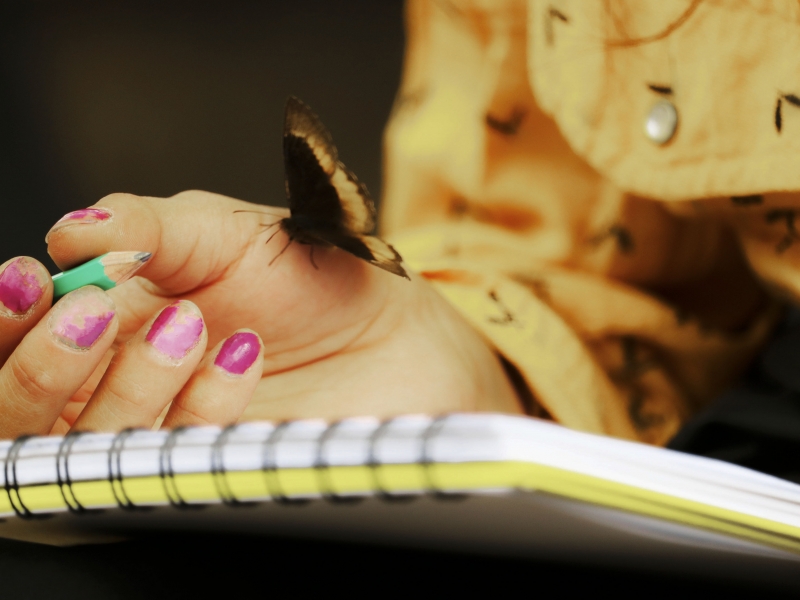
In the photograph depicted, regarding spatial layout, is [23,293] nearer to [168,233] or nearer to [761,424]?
[168,233]

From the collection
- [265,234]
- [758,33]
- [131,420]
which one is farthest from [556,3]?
[131,420]

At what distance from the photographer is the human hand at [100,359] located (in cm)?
29

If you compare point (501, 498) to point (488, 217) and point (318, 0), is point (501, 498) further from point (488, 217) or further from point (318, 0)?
point (318, 0)

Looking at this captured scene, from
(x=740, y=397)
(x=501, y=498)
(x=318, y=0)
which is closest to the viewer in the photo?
(x=501, y=498)

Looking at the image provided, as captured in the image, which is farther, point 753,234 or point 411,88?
point 411,88

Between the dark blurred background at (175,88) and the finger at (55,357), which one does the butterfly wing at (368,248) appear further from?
the dark blurred background at (175,88)

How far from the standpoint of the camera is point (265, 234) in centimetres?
38

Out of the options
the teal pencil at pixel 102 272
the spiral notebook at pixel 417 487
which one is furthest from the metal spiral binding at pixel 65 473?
the teal pencil at pixel 102 272

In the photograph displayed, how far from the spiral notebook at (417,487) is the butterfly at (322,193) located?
5.8 inches

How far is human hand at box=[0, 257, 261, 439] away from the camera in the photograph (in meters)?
0.29

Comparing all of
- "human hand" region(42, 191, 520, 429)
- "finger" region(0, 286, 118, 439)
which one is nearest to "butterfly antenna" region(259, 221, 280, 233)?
"human hand" region(42, 191, 520, 429)

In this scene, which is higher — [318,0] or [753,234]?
[318,0]

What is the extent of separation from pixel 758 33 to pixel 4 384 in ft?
1.45

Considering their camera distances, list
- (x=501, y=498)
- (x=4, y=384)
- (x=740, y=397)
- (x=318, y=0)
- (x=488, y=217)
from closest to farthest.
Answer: (x=501, y=498) → (x=4, y=384) → (x=740, y=397) → (x=488, y=217) → (x=318, y=0)
